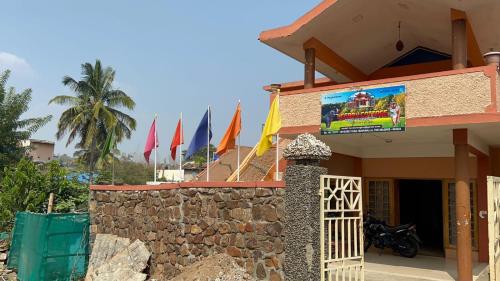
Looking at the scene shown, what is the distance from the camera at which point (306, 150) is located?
657 cm

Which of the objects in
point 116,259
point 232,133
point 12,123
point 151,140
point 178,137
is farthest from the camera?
point 12,123

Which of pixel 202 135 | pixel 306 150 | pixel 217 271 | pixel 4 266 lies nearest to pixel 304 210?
pixel 306 150

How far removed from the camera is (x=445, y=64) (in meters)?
11.5

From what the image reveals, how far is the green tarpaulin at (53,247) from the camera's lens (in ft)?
35.2

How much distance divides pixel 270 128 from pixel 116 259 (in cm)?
464

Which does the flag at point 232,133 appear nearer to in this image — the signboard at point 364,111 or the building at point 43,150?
the signboard at point 364,111

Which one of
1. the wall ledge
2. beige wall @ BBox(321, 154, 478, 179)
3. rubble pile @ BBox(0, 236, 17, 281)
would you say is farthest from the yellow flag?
rubble pile @ BBox(0, 236, 17, 281)

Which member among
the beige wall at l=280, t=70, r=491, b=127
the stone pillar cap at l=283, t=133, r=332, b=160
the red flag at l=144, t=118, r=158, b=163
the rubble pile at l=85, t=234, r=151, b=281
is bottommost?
the rubble pile at l=85, t=234, r=151, b=281

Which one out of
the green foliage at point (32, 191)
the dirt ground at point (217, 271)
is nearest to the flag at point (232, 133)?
the dirt ground at point (217, 271)

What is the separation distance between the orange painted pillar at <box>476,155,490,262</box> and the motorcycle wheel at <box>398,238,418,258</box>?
5.01 ft

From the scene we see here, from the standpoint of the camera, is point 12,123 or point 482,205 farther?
point 12,123

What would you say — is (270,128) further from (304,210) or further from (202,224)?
(304,210)

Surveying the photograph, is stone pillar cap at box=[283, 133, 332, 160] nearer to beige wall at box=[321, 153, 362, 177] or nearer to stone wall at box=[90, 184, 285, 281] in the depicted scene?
stone wall at box=[90, 184, 285, 281]

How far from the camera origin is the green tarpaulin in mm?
10727
